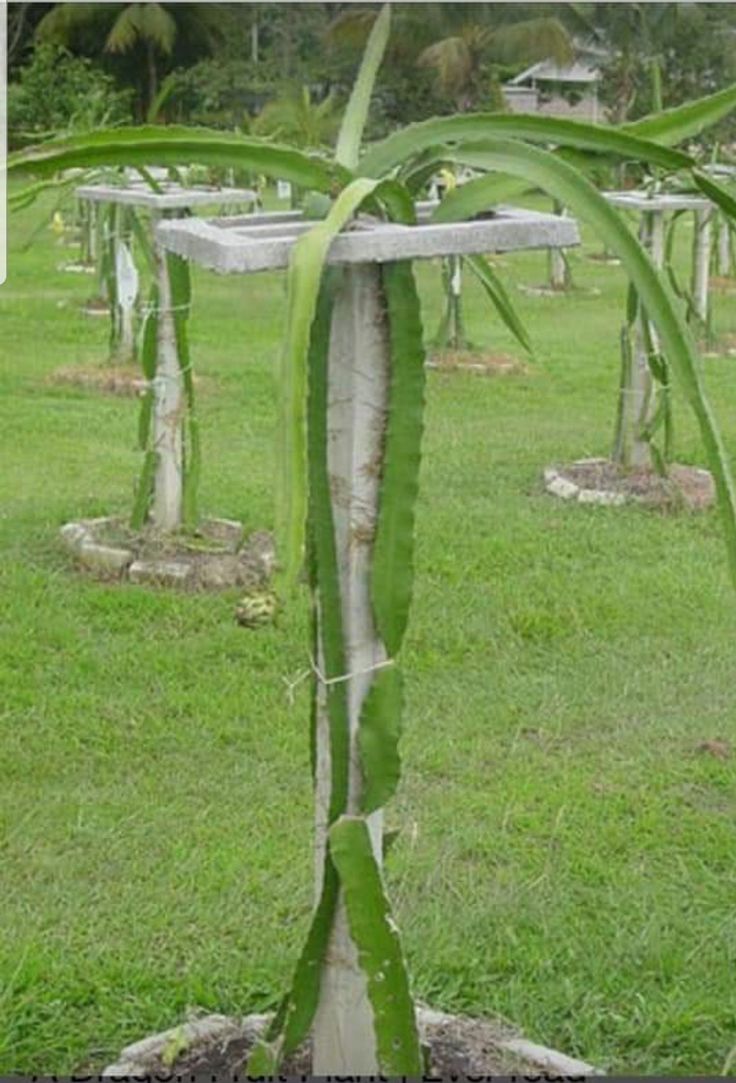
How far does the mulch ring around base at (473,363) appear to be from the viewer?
753 centimetres

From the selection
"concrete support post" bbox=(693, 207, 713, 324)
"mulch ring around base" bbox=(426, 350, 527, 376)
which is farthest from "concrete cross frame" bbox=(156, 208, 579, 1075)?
"mulch ring around base" bbox=(426, 350, 527, 376)

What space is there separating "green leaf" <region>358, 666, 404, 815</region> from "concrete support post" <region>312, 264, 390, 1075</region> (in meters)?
0.03

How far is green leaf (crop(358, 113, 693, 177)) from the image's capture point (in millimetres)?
1665

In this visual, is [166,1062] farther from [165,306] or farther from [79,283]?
[79,283]

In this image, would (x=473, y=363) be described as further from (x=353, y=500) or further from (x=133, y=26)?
(x=133, y=26)

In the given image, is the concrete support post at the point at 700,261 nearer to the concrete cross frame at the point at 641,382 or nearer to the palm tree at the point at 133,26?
the concrete cross frame at the point at 641,382

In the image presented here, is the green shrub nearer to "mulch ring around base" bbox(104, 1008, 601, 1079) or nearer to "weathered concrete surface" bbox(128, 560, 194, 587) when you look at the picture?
"weathered concrete surface" bbox(128, 560, 194, 587)

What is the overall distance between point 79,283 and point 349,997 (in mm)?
8818

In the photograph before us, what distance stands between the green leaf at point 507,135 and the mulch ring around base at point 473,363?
18.8ft

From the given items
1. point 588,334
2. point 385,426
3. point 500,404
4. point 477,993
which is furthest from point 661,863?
point 588,334

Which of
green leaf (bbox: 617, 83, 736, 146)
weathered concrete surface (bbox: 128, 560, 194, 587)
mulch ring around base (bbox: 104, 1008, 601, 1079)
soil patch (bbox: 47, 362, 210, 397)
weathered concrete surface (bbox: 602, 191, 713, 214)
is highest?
green leaf (bbox: 617, 83, 736, 146)

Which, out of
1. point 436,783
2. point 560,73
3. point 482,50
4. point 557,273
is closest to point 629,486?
point 436,783

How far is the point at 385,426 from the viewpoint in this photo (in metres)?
1.74

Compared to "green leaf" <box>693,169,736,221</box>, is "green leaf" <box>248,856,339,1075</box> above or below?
below
